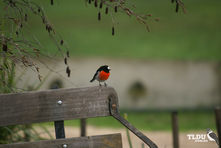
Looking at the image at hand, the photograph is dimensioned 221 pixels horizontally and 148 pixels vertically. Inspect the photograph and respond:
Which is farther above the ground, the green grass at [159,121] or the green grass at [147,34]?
the green grass at [147,34]

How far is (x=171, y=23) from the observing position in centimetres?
1409

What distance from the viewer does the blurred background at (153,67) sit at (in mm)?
8703

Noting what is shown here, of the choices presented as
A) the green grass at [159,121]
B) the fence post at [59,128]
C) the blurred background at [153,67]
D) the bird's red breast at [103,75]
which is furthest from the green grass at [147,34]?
the fence post at [59,128]

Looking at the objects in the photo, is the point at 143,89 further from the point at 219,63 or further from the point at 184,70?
the point at 219,63

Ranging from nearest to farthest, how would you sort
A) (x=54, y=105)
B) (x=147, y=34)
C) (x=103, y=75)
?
(x=54, y=105) → (x=103, y=75) → (x=147, y=34)

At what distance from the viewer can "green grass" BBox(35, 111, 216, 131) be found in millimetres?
7973

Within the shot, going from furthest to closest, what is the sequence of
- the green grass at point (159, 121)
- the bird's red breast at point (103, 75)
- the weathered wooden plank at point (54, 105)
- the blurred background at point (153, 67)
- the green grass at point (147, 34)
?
the green grass at point (147, 34), the blurred background at point (153, 67), the green grass at point (159, 121), the bird's red breast at point (103, 75), the weathered wooden plank at point (54, 105)

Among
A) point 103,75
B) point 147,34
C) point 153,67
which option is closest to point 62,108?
point 103,75

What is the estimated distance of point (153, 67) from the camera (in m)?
10.4

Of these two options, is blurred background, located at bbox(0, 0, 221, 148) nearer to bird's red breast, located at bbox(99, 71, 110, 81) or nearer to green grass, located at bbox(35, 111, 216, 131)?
green grass, located at bbox(35, 111, 216, 131)

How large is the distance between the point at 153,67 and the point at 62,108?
8041mm

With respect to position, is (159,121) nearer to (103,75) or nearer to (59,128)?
(103,75)

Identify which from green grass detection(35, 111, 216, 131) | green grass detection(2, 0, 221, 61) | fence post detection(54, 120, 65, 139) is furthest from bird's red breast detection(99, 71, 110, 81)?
green grass detection(2, 0, 221, 61)

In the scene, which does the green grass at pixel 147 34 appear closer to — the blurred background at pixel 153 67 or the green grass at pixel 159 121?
the blurred background at pixel 153 67
